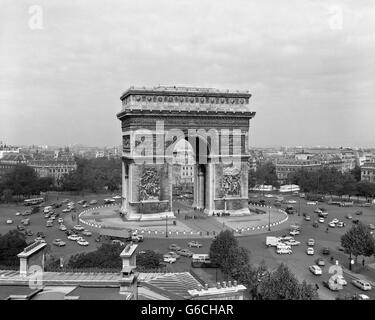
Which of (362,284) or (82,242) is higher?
(82,242)

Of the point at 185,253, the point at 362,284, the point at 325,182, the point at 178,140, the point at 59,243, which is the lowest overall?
the point at 362,284

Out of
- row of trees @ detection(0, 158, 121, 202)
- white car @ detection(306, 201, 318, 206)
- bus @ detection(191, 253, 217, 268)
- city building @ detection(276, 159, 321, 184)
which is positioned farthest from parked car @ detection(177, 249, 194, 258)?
city building @ detection(276, 159, 321, 184)

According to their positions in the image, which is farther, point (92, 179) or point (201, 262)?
point (92, 179)

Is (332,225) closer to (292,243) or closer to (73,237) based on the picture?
(292,243)

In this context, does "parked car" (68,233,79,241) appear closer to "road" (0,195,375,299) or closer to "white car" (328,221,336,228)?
"road" (0,195,375,299)

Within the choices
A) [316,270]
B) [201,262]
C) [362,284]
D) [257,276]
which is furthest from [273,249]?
[257,276]

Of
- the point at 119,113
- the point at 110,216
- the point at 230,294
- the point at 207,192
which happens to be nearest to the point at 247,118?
the point at 207,192
